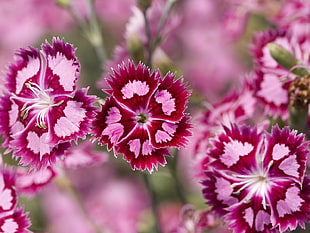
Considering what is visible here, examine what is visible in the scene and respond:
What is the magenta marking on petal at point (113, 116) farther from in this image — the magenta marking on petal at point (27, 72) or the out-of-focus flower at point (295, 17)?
the out-of-focus flower at point (295, 17)

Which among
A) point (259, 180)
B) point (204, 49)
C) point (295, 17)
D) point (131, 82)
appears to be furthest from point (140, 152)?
point (204, 49)

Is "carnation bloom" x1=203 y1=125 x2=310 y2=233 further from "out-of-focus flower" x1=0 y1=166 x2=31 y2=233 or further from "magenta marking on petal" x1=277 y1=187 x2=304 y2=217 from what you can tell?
"out-of-focus flower" x1=0 y1=166 x2=31 y2=233

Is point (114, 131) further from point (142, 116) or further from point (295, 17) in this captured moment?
point (295, 17)

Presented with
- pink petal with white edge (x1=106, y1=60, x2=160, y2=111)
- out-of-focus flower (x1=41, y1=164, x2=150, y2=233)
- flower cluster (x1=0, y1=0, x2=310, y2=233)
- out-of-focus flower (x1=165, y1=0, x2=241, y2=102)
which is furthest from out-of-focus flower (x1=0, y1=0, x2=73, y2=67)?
pink petal with white edge (x1=106, y1=60, x2=160, y2=111)

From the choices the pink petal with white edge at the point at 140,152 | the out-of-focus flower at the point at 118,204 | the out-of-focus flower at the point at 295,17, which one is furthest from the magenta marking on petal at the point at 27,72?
the out-of-focus flower at the point at 118,204

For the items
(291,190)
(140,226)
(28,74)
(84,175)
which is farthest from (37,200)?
(291,190)

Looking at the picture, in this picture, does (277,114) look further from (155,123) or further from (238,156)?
(155,123)
